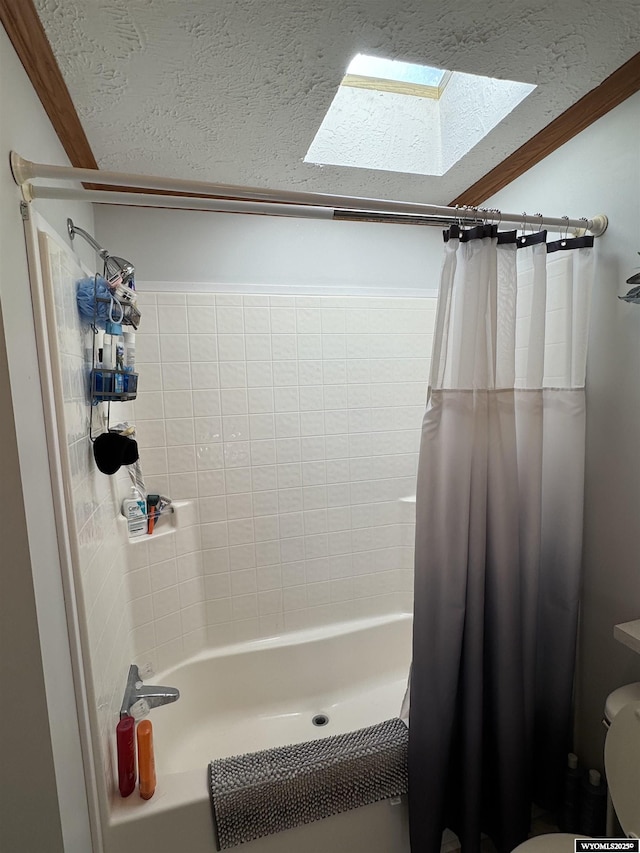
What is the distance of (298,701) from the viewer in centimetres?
207

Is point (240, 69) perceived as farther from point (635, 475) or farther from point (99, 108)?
point (635, 475)

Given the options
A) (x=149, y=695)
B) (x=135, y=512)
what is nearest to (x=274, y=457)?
(x=135, y=512)

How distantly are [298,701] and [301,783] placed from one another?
0.81 m

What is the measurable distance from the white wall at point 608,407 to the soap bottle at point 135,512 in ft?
5.50

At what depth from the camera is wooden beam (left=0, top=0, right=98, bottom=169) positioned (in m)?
0.88

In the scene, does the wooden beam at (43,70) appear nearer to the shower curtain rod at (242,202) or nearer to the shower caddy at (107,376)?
the shower curtain rod at (242,202)

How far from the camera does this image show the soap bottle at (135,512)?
1826 millimetres

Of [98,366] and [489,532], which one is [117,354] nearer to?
[98,366]

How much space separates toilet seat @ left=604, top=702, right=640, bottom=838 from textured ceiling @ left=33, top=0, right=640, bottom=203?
62.3 inches

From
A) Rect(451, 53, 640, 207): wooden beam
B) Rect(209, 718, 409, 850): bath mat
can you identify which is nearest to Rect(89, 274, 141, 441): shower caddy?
Rect(209, 718, 409, 850): bath mat

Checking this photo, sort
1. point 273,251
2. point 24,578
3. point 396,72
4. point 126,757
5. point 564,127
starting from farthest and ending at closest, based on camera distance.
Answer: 1. point 273,251
2. point 396,72
3. point 564,127
4. point 126,757
5. point 24,578

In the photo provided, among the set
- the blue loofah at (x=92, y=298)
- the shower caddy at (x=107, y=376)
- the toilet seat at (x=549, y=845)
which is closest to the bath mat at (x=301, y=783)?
the toilet seat at (x=549, y=845)

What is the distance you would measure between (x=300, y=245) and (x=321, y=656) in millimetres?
1959

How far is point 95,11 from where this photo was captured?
0.91 metres
